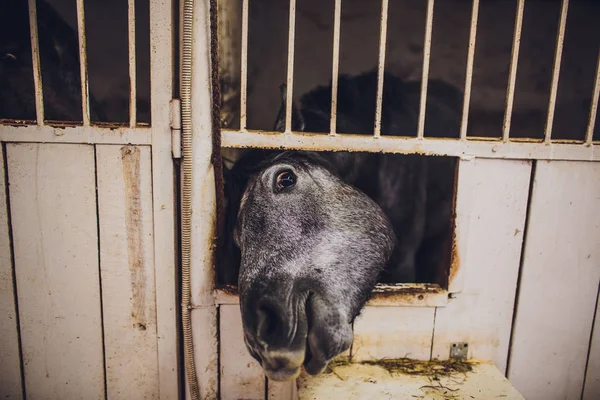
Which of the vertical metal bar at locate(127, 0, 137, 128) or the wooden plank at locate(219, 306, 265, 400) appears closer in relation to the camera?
the vertical metal bar at locate(127, 0, 137, 128)

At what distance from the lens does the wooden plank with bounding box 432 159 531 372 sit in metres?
1.77

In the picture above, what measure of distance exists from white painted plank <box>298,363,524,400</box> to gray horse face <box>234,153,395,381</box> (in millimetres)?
458

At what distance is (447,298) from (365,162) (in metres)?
0.93

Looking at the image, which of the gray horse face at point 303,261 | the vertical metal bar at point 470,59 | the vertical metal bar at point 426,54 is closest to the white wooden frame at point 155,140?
the gray horse face at point 303,261

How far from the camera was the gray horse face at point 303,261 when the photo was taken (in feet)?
3.65

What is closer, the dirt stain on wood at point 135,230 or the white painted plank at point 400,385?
the white painted plank at point 400,385

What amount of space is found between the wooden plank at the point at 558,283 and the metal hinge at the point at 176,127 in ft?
5.50

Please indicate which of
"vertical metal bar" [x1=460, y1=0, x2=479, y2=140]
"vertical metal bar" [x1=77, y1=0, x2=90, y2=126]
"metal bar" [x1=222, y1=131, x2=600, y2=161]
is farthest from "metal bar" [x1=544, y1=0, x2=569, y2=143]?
"vertical metal bar" [x1=77, y1=0, x2=90, y2=126]

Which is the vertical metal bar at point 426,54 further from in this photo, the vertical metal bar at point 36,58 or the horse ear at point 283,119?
the vertical metal bar at point 36,58

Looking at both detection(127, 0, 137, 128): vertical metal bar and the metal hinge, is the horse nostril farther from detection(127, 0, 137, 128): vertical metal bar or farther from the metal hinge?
detection(127, 0, 137, 128): vertical metal bar

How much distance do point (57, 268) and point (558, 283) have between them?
2429 millimetres

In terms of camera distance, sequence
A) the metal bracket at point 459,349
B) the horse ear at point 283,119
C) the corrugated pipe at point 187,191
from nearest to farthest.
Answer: the corrugated pipe at point 187,191, the metal bracket at point 459,349, the horse ear at point 283,119

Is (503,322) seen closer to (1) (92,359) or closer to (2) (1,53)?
(1) (92,359)

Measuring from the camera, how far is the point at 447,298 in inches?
71.2
